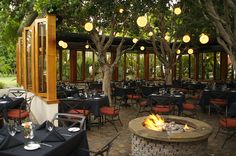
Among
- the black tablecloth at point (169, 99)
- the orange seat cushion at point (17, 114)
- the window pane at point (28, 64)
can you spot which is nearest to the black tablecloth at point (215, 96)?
the black tablecloth at point (169, 99)

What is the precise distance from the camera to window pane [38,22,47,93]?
7483 mm

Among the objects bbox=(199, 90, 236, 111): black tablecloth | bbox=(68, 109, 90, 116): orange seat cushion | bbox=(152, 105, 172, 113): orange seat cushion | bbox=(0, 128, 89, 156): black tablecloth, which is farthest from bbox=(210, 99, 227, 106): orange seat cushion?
bbox=(0, 128, 89, 156): black tablecloth

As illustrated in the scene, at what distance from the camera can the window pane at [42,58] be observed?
7.48 metres

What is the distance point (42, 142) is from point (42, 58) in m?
4.59

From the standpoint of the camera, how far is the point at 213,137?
6.55 metres

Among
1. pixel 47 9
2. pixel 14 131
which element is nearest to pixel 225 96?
pixel 47 9

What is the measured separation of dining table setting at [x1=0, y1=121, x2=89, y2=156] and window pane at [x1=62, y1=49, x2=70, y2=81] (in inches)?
453

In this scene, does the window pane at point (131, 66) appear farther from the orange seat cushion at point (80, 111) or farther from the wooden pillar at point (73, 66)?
the orange seat cushion at point (80, 111)

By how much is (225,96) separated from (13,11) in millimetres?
7583

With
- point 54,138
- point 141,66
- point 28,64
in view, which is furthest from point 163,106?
point 141,66

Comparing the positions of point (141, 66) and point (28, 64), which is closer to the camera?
point (28, 64)

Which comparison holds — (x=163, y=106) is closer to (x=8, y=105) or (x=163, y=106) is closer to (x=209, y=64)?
(x=8, y=105)

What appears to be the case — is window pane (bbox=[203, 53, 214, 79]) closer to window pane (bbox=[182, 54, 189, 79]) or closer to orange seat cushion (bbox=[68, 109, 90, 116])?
window pane (bbox=[182, 54, 189, 79])

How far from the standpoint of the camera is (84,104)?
6906 millimetres
